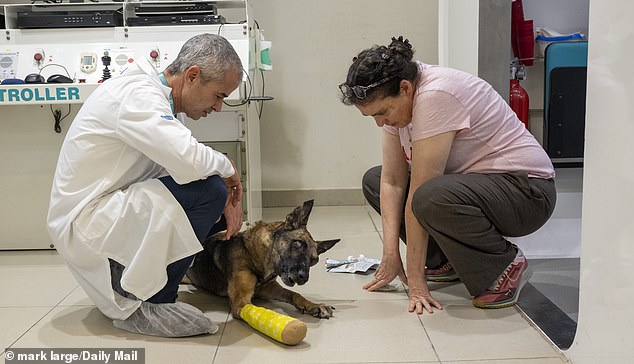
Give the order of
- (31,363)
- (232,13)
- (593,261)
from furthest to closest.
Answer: (232,13)
(31,363)
(593,261)

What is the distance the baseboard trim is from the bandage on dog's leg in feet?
8.03

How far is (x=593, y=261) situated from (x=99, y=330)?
5.06 feet

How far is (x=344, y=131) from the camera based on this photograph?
4.65 metres

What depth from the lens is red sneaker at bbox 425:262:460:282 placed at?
2791 millimetres

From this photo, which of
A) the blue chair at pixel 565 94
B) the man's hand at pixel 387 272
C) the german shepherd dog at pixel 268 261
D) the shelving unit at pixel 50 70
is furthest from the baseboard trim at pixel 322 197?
the german shepherd dog at pixel 268 261

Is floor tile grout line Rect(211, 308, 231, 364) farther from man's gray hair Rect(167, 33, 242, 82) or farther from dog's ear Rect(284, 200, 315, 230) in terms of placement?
man's gray hair Rect(167, 33, 242, 82)

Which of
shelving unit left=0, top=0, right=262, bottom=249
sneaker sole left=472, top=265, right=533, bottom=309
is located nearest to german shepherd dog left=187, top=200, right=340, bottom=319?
sneaker sole left=472, top=265, right=533, bottom=309

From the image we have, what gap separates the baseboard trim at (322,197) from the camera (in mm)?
4695

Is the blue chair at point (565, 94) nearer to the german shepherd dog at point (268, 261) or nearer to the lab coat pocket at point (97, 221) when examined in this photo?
the german shepherd dog at point (268, 261)

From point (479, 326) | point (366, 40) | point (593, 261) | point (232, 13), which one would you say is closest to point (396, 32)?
point (366, 40)

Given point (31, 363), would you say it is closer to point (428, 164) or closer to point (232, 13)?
point (428, 164)

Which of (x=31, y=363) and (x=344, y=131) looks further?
(x=344, y=131)

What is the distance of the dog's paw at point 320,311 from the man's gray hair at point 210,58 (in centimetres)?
84

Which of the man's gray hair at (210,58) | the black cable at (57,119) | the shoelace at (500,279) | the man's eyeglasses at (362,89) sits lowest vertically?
the shoelace at (500,279)
